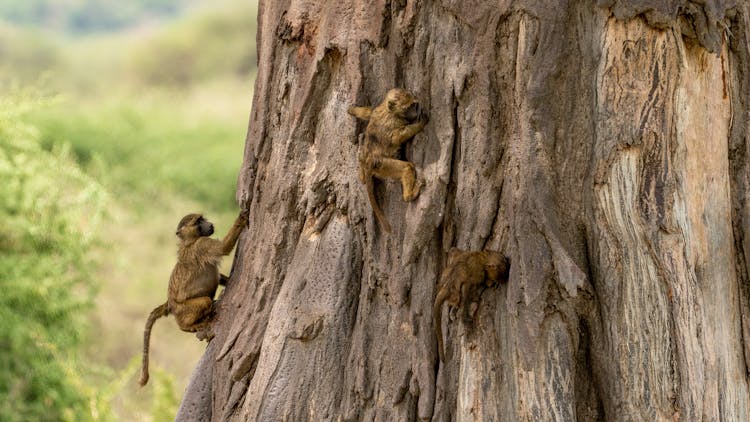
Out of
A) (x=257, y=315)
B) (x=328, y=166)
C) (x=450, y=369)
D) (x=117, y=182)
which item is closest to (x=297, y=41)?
(x=328, y=166)

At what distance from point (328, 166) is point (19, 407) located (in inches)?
292

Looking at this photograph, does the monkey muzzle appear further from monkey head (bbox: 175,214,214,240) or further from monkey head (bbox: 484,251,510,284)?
monkey head (bbox: 484,251,510,284)

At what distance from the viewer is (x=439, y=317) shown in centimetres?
398

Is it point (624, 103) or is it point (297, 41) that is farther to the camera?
point (297, 41)

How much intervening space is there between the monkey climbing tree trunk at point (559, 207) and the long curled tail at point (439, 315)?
0.05 m

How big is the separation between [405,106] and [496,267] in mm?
742

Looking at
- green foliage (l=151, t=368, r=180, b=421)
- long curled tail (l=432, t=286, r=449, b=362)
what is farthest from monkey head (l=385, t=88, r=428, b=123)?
green foliage (l=151, t=368, r=180, b=421)

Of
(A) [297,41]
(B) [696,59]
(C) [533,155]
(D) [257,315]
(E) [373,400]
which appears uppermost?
(A) [297,41]

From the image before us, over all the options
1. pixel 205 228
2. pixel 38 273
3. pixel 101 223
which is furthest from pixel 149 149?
pixel 205 228

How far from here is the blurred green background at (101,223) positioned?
1080 cm

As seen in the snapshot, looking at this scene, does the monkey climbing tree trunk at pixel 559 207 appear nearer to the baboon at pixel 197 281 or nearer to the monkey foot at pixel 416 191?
the monkey foot at pixel 416 191

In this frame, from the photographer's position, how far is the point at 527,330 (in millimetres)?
3805

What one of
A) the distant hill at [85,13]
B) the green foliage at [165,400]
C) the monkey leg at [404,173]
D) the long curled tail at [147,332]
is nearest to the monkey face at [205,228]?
the long curled tail at [147,332]

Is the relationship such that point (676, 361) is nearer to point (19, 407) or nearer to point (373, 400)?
point (373, 400)
